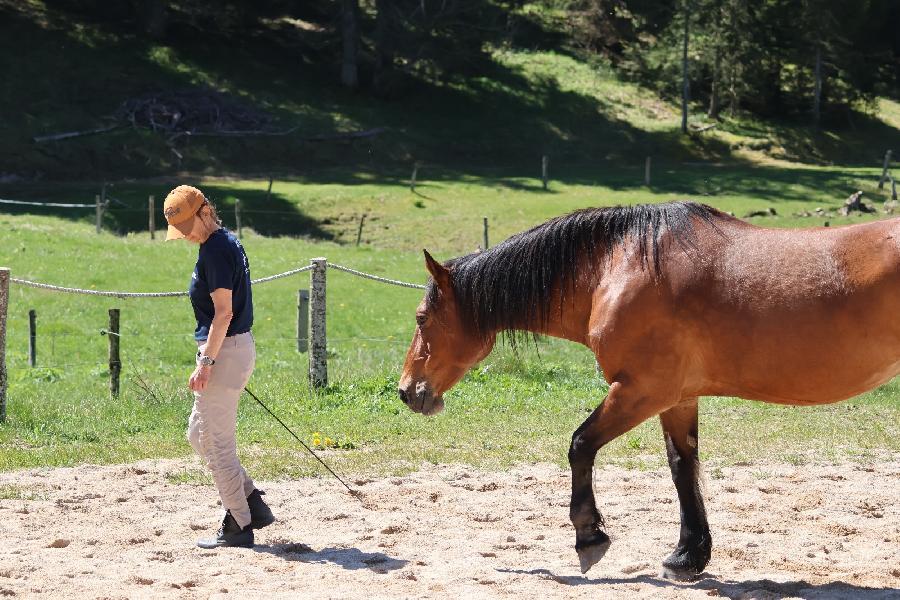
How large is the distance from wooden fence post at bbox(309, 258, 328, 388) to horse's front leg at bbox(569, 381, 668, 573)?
5411 mm

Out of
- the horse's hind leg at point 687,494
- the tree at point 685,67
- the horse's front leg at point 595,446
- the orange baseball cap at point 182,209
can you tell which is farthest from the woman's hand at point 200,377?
the tree at point 685,67

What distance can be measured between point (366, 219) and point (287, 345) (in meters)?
16.4

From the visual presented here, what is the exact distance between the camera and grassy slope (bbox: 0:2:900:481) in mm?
9445

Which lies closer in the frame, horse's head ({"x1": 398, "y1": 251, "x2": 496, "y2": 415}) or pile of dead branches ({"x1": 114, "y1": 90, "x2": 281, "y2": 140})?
horse's head ({"x1": 398, "y1": 251, "x2": 496, "y2": 415})

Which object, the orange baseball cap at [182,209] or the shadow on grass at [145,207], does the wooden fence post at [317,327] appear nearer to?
the orange baseball cap at [182,209]

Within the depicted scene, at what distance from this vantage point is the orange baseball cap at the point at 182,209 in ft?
19.5

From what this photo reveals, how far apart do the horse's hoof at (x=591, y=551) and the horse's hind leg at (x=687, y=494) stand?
38cm

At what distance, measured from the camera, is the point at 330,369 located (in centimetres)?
1274

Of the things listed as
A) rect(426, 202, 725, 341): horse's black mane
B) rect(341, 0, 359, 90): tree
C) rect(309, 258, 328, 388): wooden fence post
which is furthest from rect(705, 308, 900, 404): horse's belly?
rect(341, 0, 359, 90): tree

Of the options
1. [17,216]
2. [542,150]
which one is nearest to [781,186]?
[542,150]

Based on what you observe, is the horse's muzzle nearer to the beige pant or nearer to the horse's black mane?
the horse's black mane

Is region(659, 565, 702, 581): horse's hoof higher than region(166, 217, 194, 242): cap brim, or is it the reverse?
region(166, 217, 194, 242): cap brim

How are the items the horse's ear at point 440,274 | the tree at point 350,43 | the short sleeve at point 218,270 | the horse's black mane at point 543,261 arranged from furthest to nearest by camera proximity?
1. the tree at point 350,43
2. the horse's ear at point 440,274
3. the horse's black mane at point 543,261
4. the short sleeve at point 218,270

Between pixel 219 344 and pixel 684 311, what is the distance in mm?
2424
